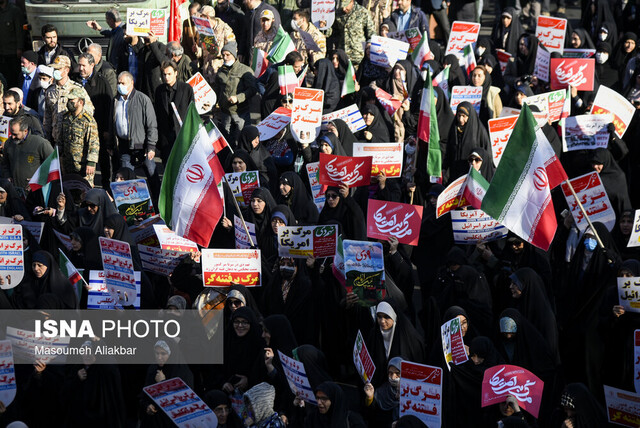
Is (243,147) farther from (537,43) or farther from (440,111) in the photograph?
(537,43)

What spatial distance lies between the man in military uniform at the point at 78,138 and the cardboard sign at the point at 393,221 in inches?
136

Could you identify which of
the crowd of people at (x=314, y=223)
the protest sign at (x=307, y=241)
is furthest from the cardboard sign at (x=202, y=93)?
the protest sign at (x=307, y=241)

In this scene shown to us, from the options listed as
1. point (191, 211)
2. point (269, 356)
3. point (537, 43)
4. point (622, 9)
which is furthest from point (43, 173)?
point (622, 9)

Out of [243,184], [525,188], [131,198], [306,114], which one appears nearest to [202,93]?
[306,114]

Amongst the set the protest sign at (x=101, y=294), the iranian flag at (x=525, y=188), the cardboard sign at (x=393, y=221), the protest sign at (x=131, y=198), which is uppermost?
the iranian flag at (x=525, y=188)

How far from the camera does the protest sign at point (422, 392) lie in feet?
27.1

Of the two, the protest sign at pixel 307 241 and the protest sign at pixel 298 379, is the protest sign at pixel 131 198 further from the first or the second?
the protest sign at pixel 298 379

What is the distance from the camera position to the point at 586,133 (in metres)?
12.4

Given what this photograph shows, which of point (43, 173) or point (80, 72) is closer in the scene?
point (43, 173)

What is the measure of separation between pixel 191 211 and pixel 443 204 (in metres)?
2.16

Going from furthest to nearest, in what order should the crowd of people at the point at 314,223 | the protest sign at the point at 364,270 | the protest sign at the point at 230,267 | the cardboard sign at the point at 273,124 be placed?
the cardboard sign at the point at 273,124 → the protest sign at the point at 230,267 → the protest sign at the point at 364,270 → the crowd of people at the point at 314,223

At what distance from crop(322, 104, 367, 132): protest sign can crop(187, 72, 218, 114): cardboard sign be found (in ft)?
4.36

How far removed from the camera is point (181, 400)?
8.56 metres

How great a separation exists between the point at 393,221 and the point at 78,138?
3821 mm
